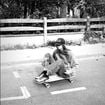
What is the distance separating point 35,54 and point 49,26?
12.6ft

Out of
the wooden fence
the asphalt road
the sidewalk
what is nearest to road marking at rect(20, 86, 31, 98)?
the asphalt road

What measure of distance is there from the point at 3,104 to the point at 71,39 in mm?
8412

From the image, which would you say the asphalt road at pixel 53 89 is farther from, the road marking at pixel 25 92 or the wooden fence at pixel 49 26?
the wooden fence at pixel 49 26

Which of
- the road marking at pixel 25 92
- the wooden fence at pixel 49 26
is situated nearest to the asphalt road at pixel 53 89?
the road marking at pixel 25 92

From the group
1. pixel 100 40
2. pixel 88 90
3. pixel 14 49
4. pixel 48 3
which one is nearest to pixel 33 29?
pixel 14 49

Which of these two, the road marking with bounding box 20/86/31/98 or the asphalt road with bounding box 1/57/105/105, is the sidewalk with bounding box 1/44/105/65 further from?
the road marking with bounding box 20/86/31/98

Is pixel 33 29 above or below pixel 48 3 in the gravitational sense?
below

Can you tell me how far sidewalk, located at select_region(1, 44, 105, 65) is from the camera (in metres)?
8.61

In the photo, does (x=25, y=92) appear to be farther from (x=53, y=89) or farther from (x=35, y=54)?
(x=35, y=54)

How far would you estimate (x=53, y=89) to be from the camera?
216 inches

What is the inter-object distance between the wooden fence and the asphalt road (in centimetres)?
438

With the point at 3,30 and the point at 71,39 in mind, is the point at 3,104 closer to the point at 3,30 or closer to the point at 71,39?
the point at 3,30

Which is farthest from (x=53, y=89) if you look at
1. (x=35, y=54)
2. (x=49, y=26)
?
(x=49, y=26)

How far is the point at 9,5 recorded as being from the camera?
14.2 metres
